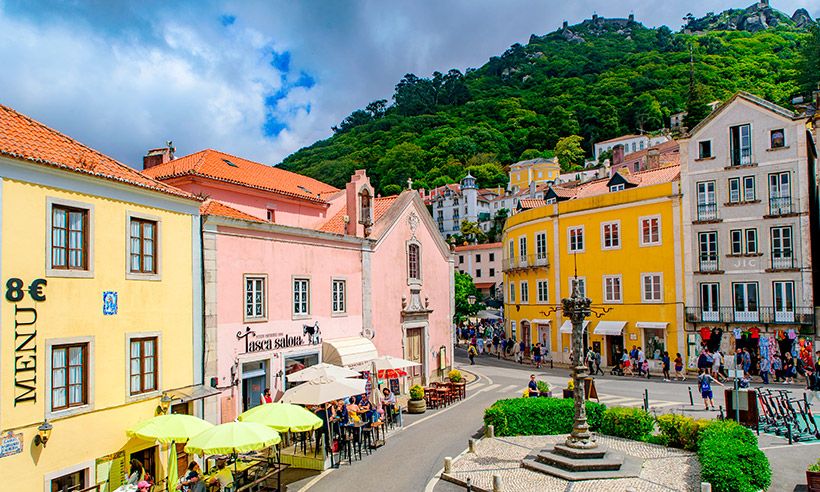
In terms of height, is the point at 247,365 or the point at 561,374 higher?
the point at 247,365

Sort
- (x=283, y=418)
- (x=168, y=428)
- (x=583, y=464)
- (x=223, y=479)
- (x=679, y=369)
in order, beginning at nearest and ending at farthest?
1. (x=223, y=479)
2. (x=168, y=428)
3. (x=283, y=418)
4. (x=583, y=464)
5. (x=679, y=369)

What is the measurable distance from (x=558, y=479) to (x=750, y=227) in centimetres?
2422

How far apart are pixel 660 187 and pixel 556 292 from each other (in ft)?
31.6

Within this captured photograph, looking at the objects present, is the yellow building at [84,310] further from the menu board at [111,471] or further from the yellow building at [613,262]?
the yellow building at [613,262]

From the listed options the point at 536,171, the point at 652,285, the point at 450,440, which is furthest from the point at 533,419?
the point at 536,171

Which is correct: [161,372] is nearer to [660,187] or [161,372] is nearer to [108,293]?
[108,293]

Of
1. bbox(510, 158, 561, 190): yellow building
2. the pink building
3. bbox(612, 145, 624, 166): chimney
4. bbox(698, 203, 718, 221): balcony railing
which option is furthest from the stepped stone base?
bbox(510, 158, 561, 190): yellow building

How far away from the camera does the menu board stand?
543 inches

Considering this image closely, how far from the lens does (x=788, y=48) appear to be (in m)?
129

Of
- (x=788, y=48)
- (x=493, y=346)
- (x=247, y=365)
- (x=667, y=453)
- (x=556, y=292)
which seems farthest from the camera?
(x=788, y=48)

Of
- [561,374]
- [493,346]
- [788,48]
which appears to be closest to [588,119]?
[788,48]

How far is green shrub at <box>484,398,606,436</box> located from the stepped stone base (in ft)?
10.6

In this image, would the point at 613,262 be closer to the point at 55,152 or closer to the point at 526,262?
the point at 526,262

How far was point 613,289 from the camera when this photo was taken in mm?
37281
